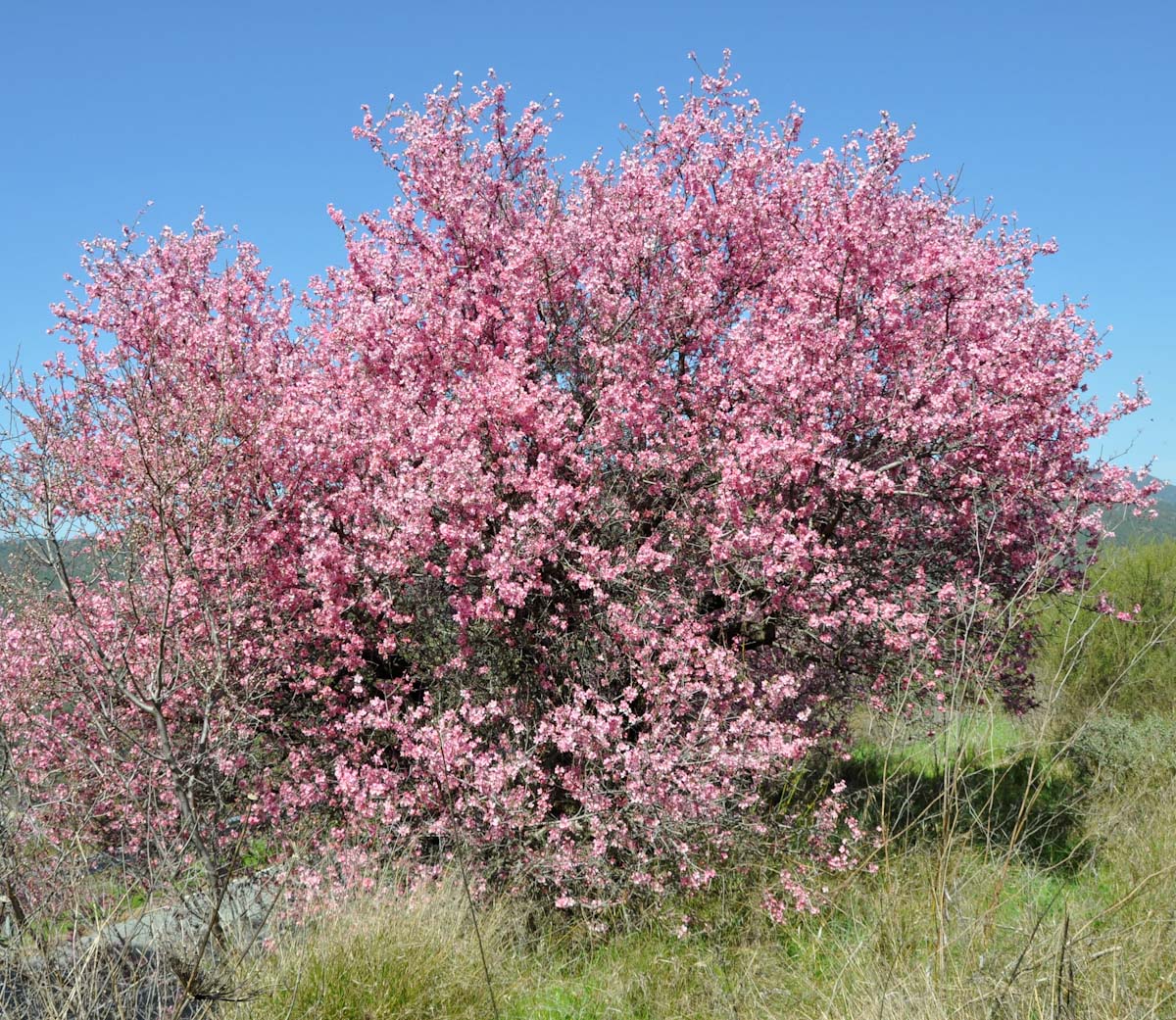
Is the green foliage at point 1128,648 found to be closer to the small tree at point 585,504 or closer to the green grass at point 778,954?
the small tree at point 585,504

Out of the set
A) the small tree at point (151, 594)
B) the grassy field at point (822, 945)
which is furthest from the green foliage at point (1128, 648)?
the small tree at point (151, 594)

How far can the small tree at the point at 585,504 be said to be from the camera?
6.07m

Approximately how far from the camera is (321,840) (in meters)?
6.84

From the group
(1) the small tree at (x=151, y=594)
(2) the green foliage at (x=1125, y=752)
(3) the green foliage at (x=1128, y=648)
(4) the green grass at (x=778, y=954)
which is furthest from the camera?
(3) the green foliage at (x=1128, y=648)

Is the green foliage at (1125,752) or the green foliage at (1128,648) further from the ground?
the green foliage at (1128,648)

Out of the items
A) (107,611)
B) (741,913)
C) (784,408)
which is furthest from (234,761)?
(784,408)

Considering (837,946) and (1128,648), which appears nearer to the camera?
(837,946)

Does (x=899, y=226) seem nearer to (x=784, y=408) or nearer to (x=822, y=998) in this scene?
(x=784, y=408)

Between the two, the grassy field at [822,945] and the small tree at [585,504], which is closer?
the grassy field at [822,945]

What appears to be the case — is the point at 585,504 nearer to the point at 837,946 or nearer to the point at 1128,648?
the point at 837,946

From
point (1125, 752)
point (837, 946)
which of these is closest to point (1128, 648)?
point (1125, 752)

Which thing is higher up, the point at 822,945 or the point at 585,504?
the point at 585,504

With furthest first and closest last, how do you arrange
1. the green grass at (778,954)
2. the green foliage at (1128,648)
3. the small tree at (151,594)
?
the green foliage at (1128,648), the small tree at (151,594), the green grass at (778,954)

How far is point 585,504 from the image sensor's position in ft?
21.5
